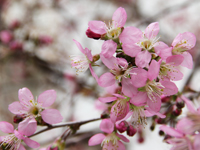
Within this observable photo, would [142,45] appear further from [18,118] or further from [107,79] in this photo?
[18,118]

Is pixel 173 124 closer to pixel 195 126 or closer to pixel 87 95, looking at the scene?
pixel 195 126

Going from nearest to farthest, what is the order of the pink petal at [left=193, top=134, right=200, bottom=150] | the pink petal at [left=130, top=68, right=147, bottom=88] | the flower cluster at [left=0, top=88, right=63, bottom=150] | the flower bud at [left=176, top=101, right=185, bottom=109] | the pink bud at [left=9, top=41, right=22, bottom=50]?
the pink petal at [left=193, top=134, right=200, bottom=150] → the pink petal at [left=130, top=68, right=147, bottom=88] → the flower cluster at [left=0, top=88, right=63, bottom=150] → the flower bud at [left=176, top=101, right=185, bottom=109] → the pink bud at [left=9, top=41, right=22, bottom=50]

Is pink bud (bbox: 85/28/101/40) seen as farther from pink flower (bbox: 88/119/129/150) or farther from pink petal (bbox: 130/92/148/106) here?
pink flower (bbox: 88/119/129/150)

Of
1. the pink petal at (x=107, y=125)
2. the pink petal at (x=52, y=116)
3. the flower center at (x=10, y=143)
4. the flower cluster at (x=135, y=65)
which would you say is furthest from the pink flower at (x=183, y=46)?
the flower center at (x=10, y=143)

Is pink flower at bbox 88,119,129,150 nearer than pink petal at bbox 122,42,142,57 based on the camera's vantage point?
No

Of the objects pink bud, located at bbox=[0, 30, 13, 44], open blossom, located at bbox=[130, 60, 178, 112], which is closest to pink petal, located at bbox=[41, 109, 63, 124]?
open blossom, located at bbox=[130, 60, 178, 112]

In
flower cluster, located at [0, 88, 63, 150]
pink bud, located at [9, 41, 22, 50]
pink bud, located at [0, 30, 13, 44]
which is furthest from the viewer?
pink bud, located at [0, 30, 13, 44]
